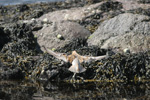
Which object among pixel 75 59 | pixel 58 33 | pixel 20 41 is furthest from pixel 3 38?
pixel 75 59

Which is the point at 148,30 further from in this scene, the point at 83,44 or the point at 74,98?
the point at 74,98

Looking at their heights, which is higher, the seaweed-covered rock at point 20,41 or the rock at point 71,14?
the rock at point 71,14

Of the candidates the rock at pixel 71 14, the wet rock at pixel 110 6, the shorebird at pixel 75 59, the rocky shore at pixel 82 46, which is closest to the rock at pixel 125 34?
the rocky shore at pixel 82 46

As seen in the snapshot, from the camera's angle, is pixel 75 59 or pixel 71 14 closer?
pixel 75 59

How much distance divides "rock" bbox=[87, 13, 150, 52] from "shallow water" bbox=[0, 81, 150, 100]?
5.89ft

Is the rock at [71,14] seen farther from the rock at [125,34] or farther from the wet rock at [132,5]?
the rock at [125,34]

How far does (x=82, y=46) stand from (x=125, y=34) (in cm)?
105

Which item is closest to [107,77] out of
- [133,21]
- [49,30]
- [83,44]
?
[83,44]

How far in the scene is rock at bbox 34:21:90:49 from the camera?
25.6 feet

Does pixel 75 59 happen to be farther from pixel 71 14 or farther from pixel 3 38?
pixel 71 14

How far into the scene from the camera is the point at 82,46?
7.39m

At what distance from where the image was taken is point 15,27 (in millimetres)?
7922

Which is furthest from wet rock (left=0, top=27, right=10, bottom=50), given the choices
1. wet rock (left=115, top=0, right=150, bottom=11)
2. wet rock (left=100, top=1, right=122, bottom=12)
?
wet rock (left=115, top=0, right=150, bottom=11)

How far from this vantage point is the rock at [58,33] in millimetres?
7812
